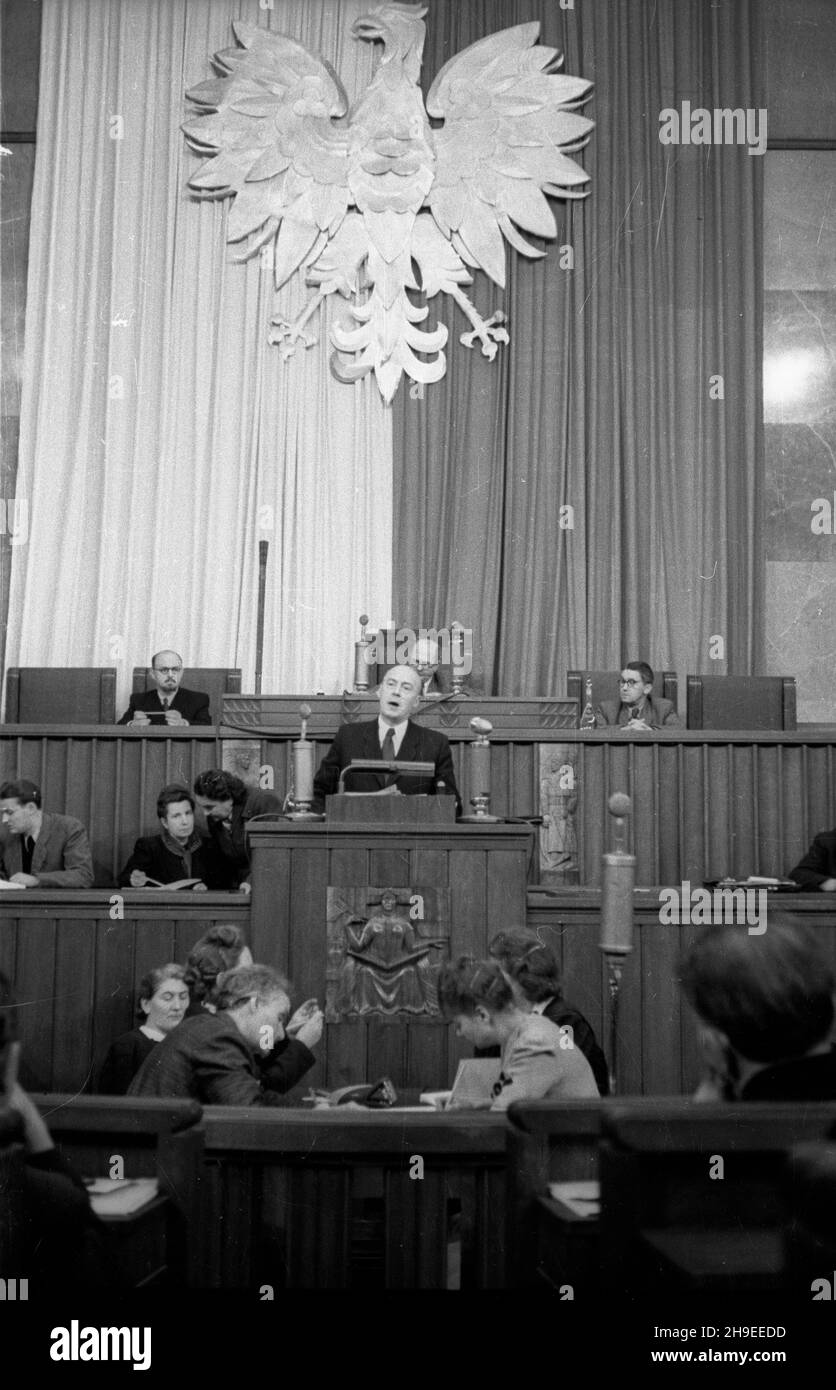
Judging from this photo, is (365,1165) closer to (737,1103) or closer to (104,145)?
(737,1103)

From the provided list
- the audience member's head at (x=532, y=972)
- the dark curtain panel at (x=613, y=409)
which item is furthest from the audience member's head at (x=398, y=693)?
the dark curtain panel at (x=613, y=409)

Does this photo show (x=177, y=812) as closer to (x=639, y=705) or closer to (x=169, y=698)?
(x=169, y=698)

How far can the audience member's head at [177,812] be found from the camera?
472 centimetres

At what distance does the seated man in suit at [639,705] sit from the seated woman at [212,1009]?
2882mm

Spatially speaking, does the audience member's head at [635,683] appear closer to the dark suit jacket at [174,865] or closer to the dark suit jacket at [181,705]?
the dark suit jacket at [181,705]

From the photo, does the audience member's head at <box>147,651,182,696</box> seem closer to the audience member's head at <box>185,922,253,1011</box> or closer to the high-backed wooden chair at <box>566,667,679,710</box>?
the high-backed wooden chair at <box>566,667,679,710</box>

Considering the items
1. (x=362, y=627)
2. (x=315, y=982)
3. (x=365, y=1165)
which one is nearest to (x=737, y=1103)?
(x=365, y=1165)

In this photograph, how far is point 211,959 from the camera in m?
3.33

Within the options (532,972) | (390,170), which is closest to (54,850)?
(532,972)

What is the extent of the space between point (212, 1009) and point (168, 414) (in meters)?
5.28

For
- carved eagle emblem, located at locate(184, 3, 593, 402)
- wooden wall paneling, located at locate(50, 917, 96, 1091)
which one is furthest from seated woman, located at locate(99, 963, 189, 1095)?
carved eagle emblem, located at locate(184, 3, 593, 402)

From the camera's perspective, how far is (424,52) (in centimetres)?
788

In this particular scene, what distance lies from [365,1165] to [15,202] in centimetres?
690
